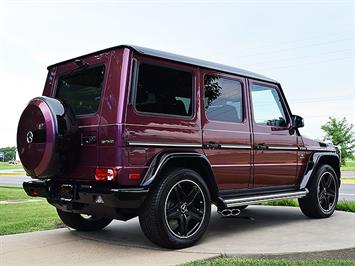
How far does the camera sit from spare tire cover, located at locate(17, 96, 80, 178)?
4.71 metres

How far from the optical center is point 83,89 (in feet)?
17.6

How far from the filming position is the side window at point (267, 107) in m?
6.43

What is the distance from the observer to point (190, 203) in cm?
510

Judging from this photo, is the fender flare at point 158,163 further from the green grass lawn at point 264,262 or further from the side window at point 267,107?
the side window at point 267,107

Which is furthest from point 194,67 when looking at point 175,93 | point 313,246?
point 313,246

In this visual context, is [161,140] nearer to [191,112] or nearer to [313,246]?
[191,112]

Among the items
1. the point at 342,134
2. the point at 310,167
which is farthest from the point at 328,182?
the point at 342,134

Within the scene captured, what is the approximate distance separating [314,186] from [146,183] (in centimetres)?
344

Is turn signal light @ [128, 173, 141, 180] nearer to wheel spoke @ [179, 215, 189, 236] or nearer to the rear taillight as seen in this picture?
the rear taillight

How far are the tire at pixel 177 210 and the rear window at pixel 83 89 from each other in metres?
1.13

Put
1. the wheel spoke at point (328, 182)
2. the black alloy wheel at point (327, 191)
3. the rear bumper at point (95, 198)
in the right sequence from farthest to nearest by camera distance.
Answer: the wheel spoke at point (328, 182) → the black alloy wheel at point (327, 191) → the rear bumper at point (95, 198)

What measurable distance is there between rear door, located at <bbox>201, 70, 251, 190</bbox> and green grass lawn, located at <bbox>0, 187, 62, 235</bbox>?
2635mm

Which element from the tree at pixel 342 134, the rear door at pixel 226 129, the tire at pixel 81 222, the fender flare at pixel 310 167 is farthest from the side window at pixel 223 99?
the tree at pixel 342 134

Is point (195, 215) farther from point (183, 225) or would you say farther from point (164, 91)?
point (164, 91)
